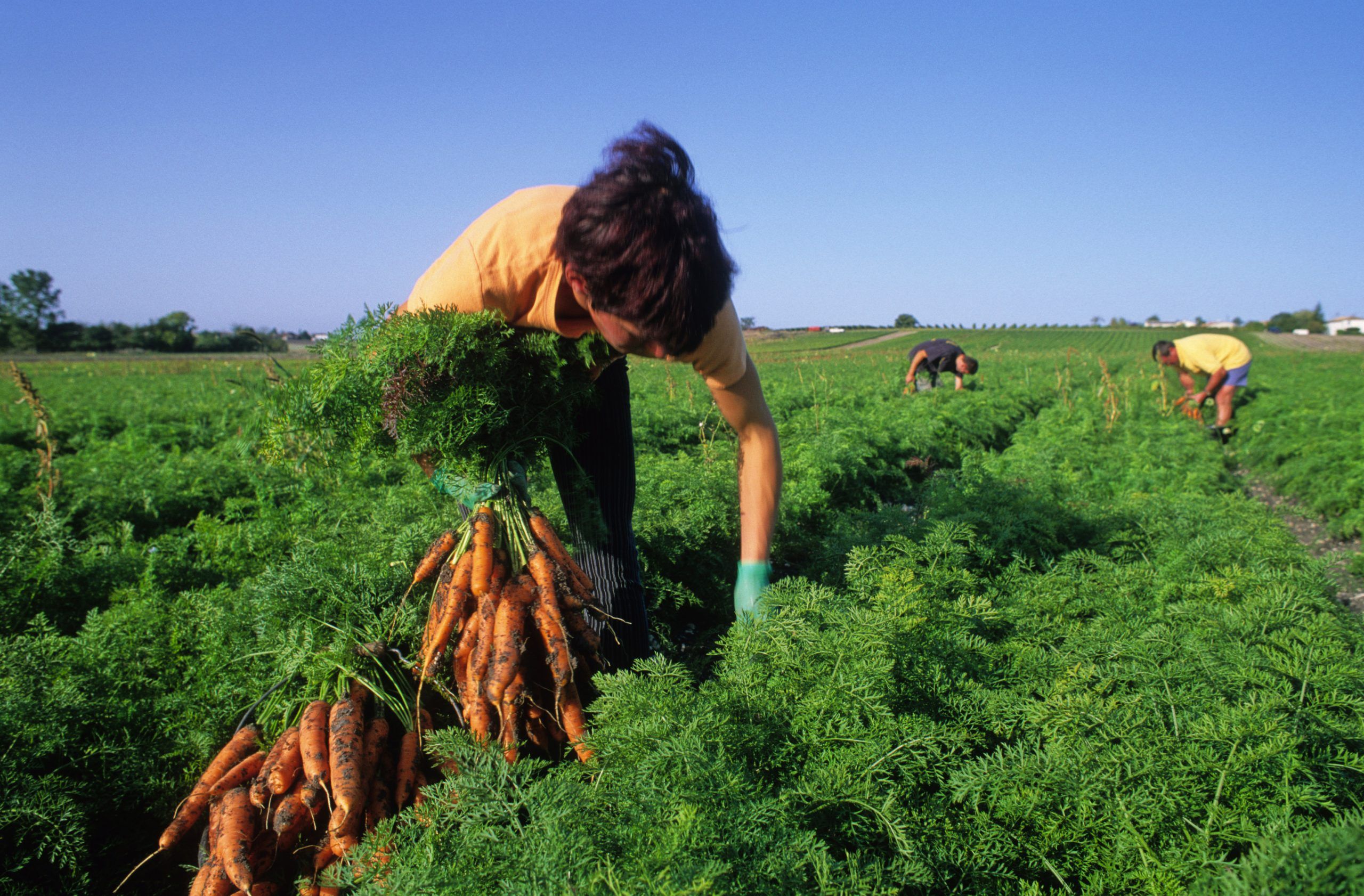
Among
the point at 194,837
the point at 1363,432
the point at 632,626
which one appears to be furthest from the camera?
the point at 1363,432

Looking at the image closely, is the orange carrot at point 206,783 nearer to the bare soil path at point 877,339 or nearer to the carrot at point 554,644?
the carrot at point 554,644

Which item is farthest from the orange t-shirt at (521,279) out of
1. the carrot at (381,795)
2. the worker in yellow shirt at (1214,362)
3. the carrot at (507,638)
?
the worker in yellow shirt at (1214,362)

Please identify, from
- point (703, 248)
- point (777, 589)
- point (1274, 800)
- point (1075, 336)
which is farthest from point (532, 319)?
point (1075, 336)

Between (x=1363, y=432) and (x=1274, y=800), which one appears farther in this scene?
(x=1363, y=432)

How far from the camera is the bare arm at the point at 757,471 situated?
8.86 feet

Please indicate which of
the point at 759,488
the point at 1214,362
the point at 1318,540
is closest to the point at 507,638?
the point at 759,488

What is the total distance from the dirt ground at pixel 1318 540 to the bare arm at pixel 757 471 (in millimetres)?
3098

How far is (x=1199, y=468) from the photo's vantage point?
6797 mm

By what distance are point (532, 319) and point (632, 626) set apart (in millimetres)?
1404

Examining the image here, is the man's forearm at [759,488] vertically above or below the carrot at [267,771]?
above

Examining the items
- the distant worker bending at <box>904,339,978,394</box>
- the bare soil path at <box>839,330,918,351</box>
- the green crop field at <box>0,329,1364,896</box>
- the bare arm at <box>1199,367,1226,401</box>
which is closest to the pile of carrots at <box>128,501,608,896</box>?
the green crop field at <box>0,329,1364,896</box>

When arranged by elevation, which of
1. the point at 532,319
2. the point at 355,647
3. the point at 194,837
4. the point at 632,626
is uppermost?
the point at 532,319

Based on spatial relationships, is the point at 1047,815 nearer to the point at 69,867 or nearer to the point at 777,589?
the point at 777,589

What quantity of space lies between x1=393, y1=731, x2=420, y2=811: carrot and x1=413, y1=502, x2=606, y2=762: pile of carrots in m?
0.17
